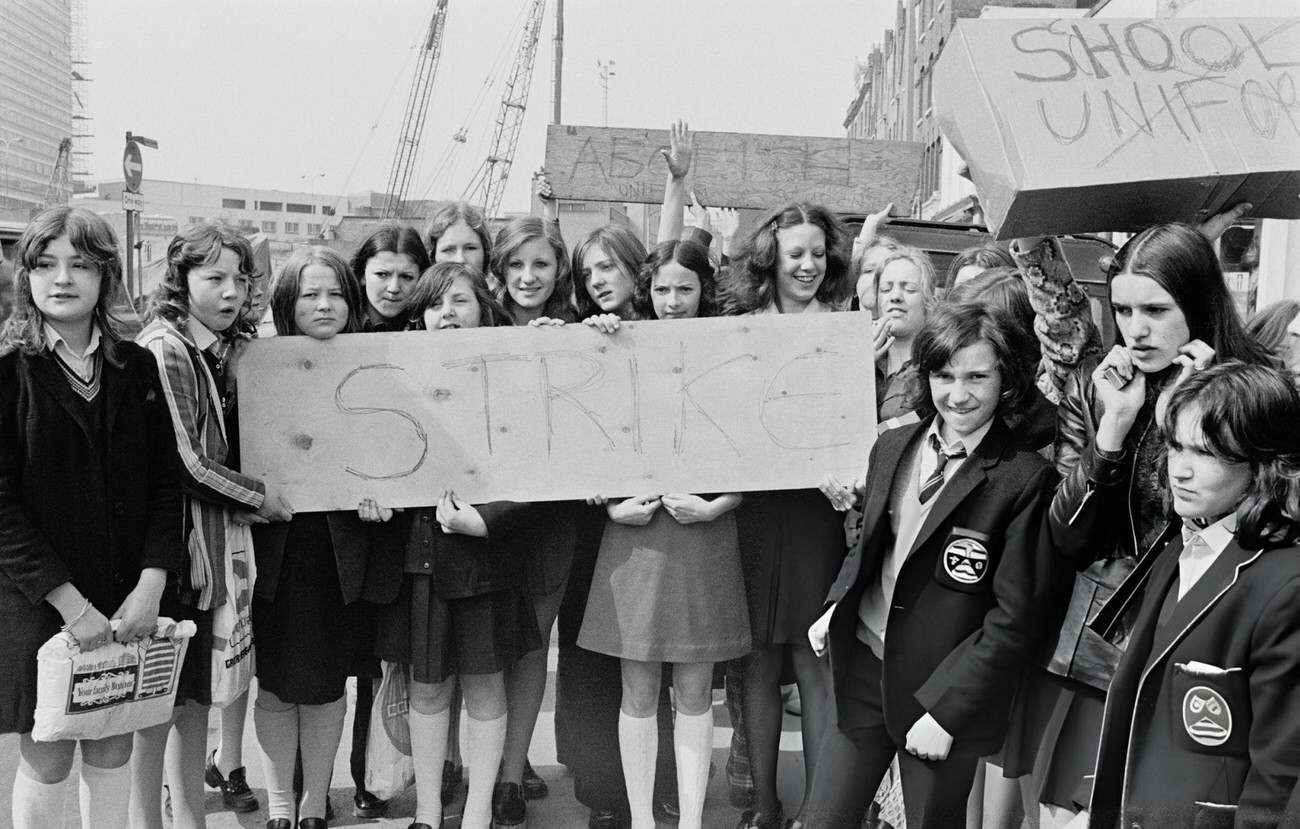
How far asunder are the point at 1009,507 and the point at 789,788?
177 cm

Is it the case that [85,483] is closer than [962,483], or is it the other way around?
[962,483]

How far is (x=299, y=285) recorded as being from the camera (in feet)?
11.5

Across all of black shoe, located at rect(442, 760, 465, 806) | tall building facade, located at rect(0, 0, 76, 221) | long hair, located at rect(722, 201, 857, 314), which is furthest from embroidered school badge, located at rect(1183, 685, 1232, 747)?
tall building facade, located at rect(0, 0, 76, 221)

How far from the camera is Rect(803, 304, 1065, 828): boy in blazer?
2547 millimetres

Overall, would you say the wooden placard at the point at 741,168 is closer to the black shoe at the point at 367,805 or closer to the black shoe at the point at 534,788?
the black shoe at the point at 534,788

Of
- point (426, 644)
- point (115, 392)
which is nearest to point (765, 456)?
point (426, 644)

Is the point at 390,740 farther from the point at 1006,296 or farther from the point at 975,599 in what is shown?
the point at 1006,296

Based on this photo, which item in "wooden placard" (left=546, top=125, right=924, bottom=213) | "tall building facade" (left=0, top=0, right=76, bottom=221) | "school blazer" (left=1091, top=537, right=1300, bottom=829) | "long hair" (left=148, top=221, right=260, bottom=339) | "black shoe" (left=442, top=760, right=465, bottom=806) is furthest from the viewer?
"tall building facade" (left=0, top=0, right=76, bottom=221)

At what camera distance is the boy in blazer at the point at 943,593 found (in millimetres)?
2547

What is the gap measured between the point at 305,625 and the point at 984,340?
2278 mm

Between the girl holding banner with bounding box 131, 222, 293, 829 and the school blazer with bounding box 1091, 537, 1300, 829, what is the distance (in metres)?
2.49

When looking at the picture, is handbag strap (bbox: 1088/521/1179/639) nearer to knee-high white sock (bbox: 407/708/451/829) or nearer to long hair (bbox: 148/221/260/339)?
knee-high white sock (bbox: 407/708/451/829)

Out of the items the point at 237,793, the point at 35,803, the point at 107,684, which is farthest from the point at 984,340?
the point at 237,793

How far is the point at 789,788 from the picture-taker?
12.6 ft
